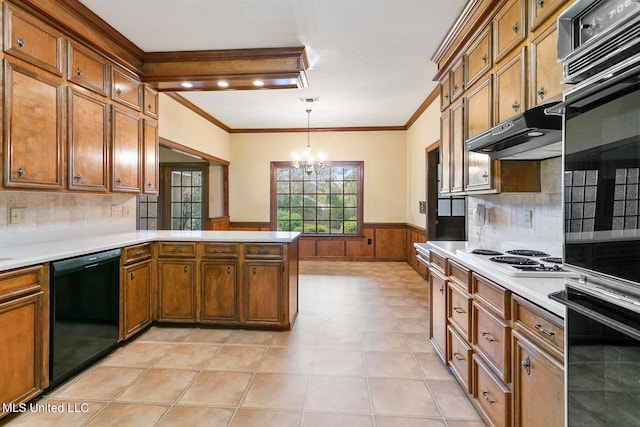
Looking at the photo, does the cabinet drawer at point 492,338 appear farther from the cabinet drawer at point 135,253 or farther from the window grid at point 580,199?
the cabinet drawer at point 135,253

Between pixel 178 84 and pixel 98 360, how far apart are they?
9.10ft

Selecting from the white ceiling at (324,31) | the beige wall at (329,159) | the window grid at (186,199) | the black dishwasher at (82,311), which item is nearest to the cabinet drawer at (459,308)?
the white ceiling at (324,31)

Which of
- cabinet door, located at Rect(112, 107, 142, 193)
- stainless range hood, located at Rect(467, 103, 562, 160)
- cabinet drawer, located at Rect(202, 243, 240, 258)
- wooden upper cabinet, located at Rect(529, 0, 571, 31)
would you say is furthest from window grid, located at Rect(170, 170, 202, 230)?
wooden upper cabinet, located at Rect(529, 0, 571, 31)

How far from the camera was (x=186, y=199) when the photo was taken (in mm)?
6711

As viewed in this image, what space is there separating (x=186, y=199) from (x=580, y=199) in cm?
677

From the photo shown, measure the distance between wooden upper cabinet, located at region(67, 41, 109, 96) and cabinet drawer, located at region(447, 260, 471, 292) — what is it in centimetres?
320

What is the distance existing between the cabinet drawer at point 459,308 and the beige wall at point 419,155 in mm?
2979

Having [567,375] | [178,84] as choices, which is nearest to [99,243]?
[178,84]

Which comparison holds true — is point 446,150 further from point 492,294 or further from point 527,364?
point 527,364

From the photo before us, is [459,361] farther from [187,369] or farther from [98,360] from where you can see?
[98,360]

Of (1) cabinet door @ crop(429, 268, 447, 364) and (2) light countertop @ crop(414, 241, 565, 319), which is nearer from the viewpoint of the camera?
(2) light countertop @ crop(414, 241, 565, 319)

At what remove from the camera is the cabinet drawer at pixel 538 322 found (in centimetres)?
114

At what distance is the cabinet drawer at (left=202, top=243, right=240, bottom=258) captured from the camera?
10.4ft

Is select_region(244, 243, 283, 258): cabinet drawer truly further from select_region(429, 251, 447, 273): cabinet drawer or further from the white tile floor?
select_region(429, 251, 447, 273): cabinet drawer
